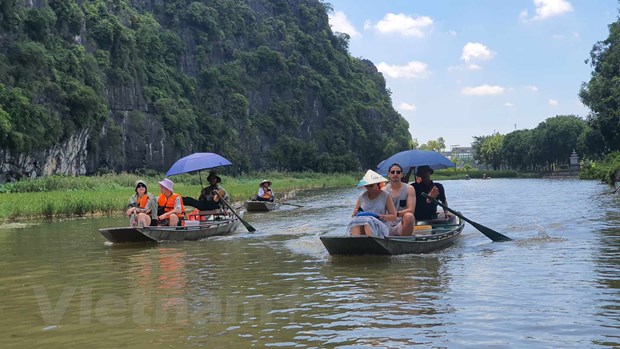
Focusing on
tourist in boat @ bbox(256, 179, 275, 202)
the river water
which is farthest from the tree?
the river water

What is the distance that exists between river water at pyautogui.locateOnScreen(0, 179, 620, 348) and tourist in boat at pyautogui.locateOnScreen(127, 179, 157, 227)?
0.54 meters

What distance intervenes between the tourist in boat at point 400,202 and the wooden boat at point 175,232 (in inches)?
199

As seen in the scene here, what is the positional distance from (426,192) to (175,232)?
210 inches

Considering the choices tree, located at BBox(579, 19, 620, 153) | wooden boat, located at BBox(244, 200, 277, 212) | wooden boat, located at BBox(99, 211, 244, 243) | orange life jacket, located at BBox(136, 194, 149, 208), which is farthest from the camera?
tree, located at BBox(579, 19, 620, 153)

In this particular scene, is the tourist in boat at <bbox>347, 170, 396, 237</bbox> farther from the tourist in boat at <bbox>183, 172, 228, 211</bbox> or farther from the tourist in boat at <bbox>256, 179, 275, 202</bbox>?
the tourist in boat at <bbox>256, 179, 275, 202</bbox>

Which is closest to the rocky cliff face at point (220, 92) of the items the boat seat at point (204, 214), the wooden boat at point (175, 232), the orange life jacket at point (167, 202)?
the boat seat at point (204, 214)

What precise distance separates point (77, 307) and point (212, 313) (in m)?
1.64

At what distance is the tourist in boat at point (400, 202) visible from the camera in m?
10.6

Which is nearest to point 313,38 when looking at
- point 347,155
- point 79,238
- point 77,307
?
point 347,155

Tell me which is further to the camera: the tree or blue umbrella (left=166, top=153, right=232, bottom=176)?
the tree

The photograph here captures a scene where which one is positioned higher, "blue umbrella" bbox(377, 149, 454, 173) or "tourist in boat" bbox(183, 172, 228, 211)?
"blue umbrella" bbox(377, 149, 454, 173)

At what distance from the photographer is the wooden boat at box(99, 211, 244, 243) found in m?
13.0

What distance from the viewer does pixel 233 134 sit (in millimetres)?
78312

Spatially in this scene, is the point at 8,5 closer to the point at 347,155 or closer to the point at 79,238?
the point at 79,238
